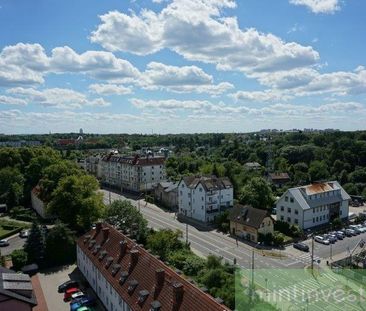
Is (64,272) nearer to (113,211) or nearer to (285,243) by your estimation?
(113,211)

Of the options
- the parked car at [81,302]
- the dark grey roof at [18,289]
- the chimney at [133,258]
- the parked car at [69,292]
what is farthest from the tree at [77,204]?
the chimney at [133,258]

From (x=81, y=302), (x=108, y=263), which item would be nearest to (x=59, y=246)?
(x=81, y=302)

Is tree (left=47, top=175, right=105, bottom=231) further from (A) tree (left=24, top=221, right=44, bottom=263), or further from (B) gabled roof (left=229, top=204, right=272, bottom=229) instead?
(B) gabled roof (left=229, top=204, right=272, bottom=229)

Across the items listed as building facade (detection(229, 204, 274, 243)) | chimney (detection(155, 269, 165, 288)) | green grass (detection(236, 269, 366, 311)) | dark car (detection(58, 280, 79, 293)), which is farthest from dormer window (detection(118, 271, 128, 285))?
building facade (detection(229, 204, 274, 243))

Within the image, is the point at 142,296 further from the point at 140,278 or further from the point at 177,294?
the point at 177,294

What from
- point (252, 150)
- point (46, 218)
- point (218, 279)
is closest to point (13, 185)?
point (46, 218)

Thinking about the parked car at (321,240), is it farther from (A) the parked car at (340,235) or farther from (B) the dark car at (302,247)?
(B) the dark car at (302,247)

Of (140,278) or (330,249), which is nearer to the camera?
(140,278)
